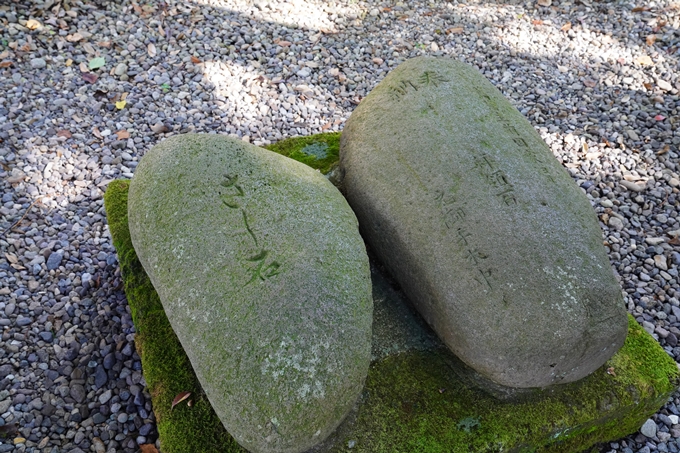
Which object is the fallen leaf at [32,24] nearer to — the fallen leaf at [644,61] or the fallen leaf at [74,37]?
the fallen leaf at [74,37]

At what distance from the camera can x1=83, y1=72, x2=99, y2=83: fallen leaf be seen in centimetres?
412

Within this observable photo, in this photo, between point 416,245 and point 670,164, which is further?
point 670,164

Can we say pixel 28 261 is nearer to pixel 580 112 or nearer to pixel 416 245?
pixel 416 245

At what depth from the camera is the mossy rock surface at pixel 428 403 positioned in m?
2.04

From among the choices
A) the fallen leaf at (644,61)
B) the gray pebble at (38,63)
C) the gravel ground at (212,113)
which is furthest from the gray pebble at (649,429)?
the gray pebble at (38,63)

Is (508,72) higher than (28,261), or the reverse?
(508,72)

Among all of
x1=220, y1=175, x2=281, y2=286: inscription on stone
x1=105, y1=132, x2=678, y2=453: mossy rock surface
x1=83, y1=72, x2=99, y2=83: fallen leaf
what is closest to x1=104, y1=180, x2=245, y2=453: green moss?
x1=105, y1=132, x2=678, y2=453: mossy rock surface

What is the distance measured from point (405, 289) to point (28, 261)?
2.10 metres

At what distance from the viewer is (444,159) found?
2.31 meters

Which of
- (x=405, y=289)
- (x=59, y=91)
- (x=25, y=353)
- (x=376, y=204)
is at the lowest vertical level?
(x=25, y=353)

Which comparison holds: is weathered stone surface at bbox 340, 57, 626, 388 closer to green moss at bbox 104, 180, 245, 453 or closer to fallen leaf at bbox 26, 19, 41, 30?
green moss at bbox 104, 180, 245, 453

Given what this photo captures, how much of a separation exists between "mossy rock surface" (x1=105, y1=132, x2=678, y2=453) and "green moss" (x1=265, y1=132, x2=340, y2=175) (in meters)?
1.03

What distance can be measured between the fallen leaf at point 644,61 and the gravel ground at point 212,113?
17 millimetres

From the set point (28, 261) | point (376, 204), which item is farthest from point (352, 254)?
point (28, 261)
